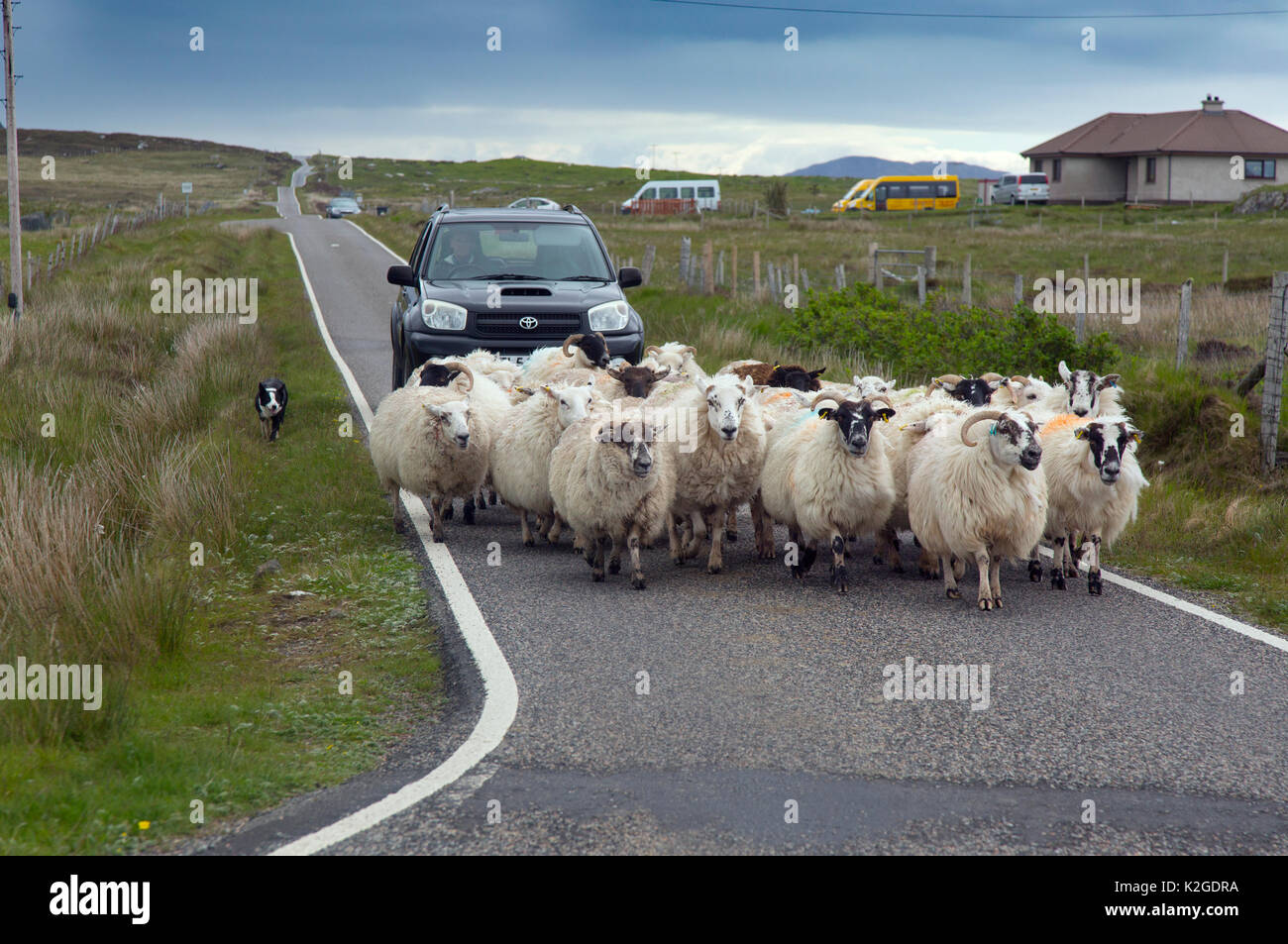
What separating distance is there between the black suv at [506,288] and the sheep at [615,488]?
404 cm

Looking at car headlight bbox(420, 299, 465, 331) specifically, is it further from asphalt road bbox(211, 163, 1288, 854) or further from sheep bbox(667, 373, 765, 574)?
asphalt road bbox(211, 163, 1288, 854)

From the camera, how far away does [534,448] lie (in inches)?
389

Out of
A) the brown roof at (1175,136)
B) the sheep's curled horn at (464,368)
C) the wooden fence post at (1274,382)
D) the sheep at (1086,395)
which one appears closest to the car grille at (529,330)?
the sheep's curled horn at (464,368)

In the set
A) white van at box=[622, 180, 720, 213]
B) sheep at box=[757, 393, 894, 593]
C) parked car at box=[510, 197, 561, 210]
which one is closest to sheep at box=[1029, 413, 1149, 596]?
sheep at box=[757, 393, 894, 593]

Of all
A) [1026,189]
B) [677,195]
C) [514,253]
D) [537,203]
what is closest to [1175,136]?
[1026,189]

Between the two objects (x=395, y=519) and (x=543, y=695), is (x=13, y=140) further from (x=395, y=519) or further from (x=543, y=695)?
(x=543, y=695)

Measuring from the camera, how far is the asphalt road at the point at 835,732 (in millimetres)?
4789

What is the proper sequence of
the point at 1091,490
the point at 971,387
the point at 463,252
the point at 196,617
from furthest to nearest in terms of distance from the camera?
the point at 463,252 < the point at 971,387 < the point at 1091,490 < the point at 196,617

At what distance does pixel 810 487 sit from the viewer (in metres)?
9.01

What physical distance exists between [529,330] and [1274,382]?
765cm

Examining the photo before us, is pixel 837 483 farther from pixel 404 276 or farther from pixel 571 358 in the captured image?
pixel 404 276

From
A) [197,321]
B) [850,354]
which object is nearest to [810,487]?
[850,354]

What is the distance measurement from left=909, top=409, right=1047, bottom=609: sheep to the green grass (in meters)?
3.70

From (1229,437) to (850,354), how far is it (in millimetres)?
7562
